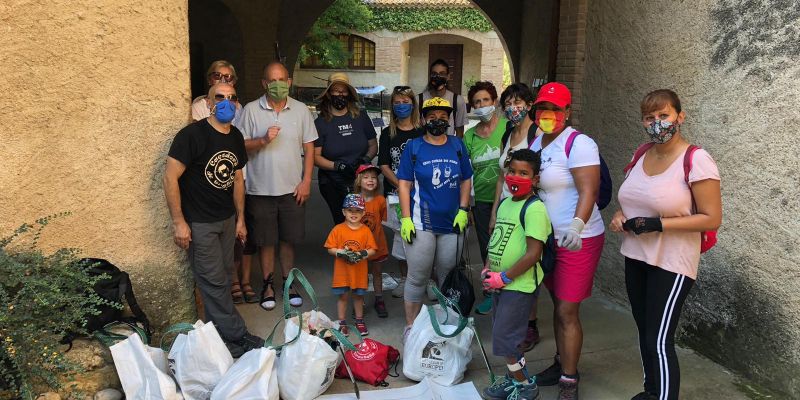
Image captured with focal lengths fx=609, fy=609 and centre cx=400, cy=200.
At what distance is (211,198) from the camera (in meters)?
3.79

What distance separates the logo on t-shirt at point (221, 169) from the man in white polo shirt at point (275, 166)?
665 millimetres

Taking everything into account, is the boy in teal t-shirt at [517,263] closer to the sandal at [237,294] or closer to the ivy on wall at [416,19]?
the sandal at [237,294]

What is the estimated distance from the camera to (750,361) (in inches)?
147

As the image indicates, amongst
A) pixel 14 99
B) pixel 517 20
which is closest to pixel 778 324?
pixel 14 99

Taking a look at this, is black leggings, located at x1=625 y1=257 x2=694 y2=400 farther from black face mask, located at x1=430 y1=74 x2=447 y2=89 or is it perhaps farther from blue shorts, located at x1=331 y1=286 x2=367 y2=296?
black face mask, located at x1=430 y1=74 x2=447 y2=89

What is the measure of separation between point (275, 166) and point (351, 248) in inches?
35.3

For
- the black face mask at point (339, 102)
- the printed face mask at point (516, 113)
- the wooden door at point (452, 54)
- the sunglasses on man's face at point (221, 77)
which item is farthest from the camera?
the wooden door at point (452, 54)

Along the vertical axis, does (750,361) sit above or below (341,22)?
below

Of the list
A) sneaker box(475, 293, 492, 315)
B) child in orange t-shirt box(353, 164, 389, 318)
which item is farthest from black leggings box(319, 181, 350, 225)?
sneaker box(475, 293, 492, 315)

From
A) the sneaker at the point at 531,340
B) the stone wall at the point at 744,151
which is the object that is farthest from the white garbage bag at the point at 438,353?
the stone wall at the point at 744,151

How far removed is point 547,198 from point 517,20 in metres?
8.50

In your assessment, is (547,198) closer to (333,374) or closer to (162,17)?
(333,374)

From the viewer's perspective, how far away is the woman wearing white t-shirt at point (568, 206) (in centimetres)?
323

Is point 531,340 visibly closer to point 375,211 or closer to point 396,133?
point 375,211
